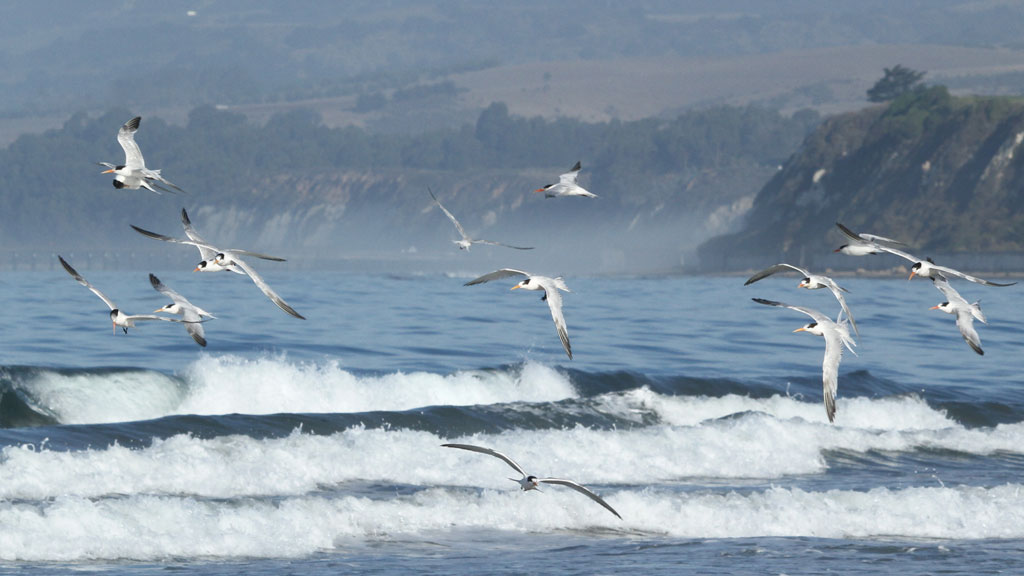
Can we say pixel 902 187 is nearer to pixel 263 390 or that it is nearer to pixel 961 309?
pixel 263 390

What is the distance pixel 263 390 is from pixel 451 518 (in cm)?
1387

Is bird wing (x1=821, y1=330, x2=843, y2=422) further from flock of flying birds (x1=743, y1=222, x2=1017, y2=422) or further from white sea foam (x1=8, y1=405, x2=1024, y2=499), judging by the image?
white sea foam (x1=8, y1=405, x2=1024, y2=499)

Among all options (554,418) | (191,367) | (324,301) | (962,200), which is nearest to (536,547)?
(554,418)

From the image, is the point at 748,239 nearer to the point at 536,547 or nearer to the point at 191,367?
the point at 191,367

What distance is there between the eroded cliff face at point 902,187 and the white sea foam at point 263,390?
9680 centimetres

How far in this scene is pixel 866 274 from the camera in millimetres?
128250

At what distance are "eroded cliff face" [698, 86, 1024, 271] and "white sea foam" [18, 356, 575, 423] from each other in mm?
96805

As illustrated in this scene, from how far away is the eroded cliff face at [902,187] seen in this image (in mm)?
141750

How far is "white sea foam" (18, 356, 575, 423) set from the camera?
35062 millimetres

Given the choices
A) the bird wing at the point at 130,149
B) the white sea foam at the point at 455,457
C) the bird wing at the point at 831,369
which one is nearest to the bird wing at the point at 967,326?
the bird wing at the point at 831,369

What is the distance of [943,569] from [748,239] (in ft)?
478

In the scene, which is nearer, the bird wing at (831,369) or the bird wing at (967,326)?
the bird wing at (831,369)

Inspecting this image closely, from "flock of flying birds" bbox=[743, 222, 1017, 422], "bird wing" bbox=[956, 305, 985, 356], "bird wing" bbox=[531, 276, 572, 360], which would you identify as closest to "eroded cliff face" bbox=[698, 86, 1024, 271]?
"bird wing" bbox=[956, 305, 985, 356]

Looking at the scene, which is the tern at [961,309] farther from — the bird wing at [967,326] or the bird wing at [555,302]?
the bird wing at [555,302]
